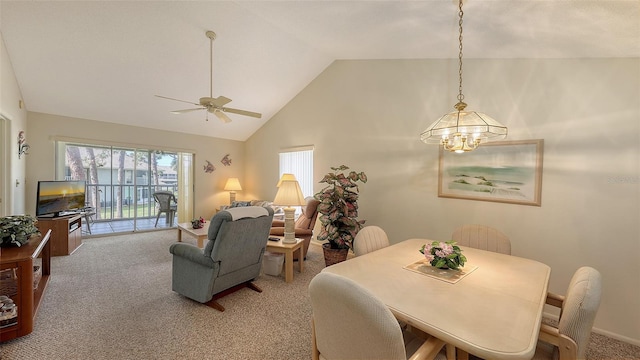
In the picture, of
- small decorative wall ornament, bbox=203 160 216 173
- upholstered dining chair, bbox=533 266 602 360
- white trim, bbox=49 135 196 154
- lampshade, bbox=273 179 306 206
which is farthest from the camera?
small decorative wall ornament, bbox=203 160 216 173

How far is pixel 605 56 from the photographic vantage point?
6.93 ft

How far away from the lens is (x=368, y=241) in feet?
7.26

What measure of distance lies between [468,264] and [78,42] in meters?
5.02

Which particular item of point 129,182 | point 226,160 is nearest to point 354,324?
point 226,160

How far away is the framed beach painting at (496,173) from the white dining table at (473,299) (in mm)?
1002

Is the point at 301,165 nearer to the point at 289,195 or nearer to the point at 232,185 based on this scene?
the point at 289,195

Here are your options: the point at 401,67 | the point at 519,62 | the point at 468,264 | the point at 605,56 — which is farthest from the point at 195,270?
the point at 605,56

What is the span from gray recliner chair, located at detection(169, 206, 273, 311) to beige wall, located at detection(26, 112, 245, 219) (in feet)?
12.8

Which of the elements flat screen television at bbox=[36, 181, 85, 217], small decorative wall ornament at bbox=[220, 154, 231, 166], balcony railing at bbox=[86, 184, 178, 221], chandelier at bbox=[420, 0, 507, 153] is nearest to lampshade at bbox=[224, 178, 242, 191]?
small decorative wall ornament at bbox=[220, 154, 231, 166]

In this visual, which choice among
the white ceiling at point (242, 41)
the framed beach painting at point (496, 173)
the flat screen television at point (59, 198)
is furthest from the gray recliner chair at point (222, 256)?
the flat screen television at point (59, 198)

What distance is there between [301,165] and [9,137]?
13.8 feet

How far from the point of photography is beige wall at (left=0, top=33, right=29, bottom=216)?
10.4 feet

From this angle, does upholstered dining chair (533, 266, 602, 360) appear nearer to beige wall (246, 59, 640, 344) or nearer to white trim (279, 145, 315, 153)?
beige wall (246, 59, 640, 344)

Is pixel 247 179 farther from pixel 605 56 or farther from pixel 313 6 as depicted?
pixel 605 56
